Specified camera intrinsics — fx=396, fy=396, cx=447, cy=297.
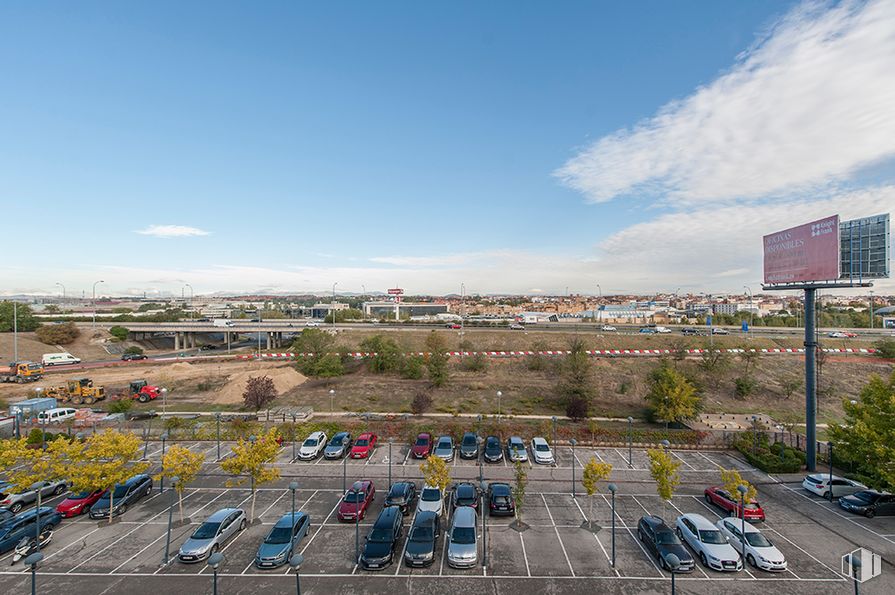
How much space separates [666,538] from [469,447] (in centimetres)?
1224

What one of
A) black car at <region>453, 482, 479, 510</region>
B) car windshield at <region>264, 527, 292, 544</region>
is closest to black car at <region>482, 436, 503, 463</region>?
black car at <region>453, 482, 479, 510</region>

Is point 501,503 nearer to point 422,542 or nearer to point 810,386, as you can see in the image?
point 422,542

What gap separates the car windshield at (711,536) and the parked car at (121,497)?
2441cm

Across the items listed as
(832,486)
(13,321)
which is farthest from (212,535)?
(13,321)

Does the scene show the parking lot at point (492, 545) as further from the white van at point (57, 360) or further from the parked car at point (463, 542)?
the white van at point (57, 360)

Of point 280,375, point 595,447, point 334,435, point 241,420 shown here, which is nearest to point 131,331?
point 280,375

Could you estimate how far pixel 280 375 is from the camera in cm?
4441

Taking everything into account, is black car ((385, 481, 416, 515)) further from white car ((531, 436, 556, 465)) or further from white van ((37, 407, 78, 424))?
white van ((37, 407, 78, 424))

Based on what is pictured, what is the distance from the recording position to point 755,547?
1452cm

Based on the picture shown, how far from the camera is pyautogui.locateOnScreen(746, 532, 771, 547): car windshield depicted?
14.6 m

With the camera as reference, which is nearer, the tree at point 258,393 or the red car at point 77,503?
the red car at point 77,503

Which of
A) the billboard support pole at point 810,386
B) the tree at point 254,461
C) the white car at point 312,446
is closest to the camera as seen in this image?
A: the tree at point 254,461

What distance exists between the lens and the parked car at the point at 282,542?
A: 46.7 ft

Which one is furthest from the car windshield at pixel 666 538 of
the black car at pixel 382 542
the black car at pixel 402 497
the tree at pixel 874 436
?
the tree at pixel 874 436
